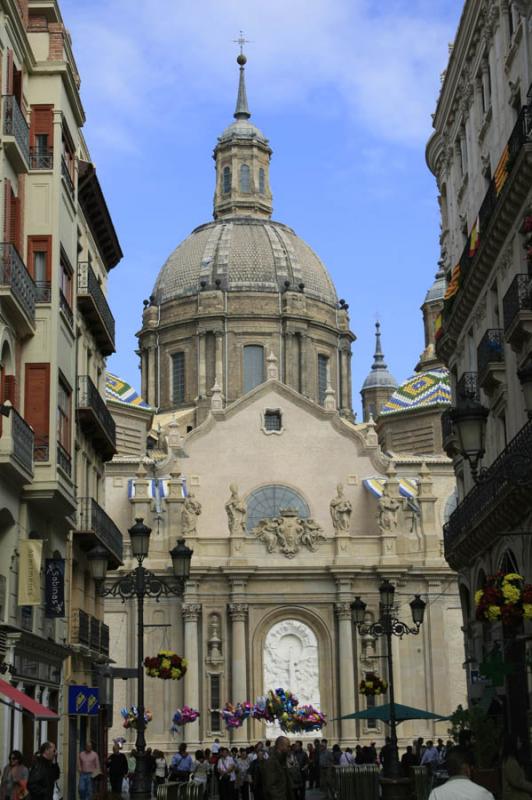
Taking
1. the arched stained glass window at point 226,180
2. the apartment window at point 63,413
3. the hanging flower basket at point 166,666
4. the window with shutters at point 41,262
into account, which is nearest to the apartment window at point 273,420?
the arched stained glass window at point 226,180

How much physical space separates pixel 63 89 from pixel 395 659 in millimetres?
38563

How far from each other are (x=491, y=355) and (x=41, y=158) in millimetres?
9951

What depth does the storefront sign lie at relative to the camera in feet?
107

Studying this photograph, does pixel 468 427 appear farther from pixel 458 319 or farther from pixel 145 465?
pixel 145 465

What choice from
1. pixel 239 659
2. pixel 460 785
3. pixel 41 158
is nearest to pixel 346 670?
pixel 239 659

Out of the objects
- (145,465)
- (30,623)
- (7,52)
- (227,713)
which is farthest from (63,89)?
(145,465)

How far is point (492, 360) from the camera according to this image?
30594 millimetres

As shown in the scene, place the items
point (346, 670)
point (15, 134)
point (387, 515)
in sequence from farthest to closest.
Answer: point (387, 515) → point (346, 670) → point (15, 134)

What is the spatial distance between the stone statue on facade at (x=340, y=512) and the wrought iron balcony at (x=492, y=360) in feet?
112

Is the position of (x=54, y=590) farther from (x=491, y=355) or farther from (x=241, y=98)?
(x=241, y=98)

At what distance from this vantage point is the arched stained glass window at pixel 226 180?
88750 mm

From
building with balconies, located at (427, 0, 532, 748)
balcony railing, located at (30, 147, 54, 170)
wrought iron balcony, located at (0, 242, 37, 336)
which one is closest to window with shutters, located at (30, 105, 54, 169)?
balcony railing, located at (30, 147, 54, 170)

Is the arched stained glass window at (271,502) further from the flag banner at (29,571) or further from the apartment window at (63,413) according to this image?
the flag banner at (29,571)

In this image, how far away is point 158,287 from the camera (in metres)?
84.5
